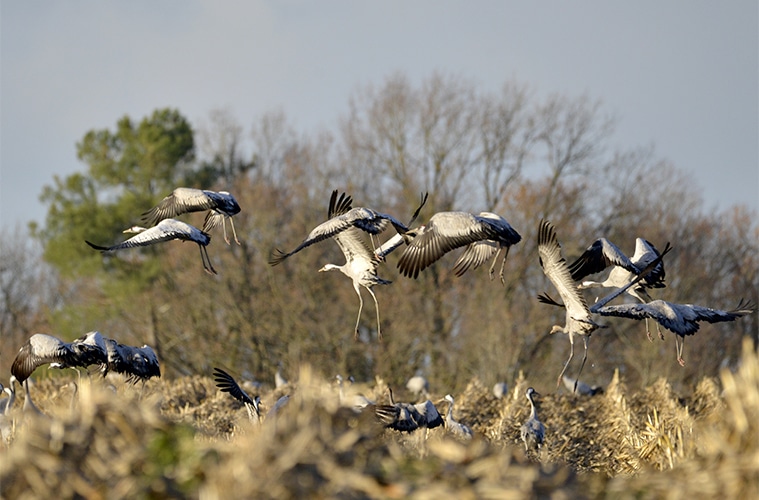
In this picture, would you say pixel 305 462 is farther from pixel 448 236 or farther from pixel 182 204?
Answer: pixel 182 204

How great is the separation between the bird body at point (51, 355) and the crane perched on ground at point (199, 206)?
1566mm

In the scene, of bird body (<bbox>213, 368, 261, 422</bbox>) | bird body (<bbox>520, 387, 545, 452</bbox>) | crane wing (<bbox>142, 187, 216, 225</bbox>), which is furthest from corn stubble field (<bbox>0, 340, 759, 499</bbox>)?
bird body (<bbox>520, 387, 545, 452</bbox>)

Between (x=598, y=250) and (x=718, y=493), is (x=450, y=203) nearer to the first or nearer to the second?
(x=598, y=250)

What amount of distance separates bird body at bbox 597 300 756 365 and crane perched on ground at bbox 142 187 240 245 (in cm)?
382

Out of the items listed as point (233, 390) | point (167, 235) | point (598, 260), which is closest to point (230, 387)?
point (233, 390)

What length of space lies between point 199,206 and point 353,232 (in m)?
1.71

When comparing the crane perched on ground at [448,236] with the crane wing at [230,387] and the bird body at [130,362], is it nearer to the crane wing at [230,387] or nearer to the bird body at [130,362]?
the crane wing at [230,387]

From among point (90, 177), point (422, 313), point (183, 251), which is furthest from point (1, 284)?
point (422, 313)

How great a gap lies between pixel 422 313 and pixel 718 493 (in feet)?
90.3

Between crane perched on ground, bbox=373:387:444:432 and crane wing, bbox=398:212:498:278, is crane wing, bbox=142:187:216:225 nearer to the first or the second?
crane wing, bbox=398:212:498:278

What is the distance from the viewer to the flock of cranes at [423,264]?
10203mm

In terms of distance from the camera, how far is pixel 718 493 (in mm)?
4688

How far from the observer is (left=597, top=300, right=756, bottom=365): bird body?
1097 cm

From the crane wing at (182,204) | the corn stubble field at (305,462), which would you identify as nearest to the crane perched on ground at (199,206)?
the crane wing at (182,204)
